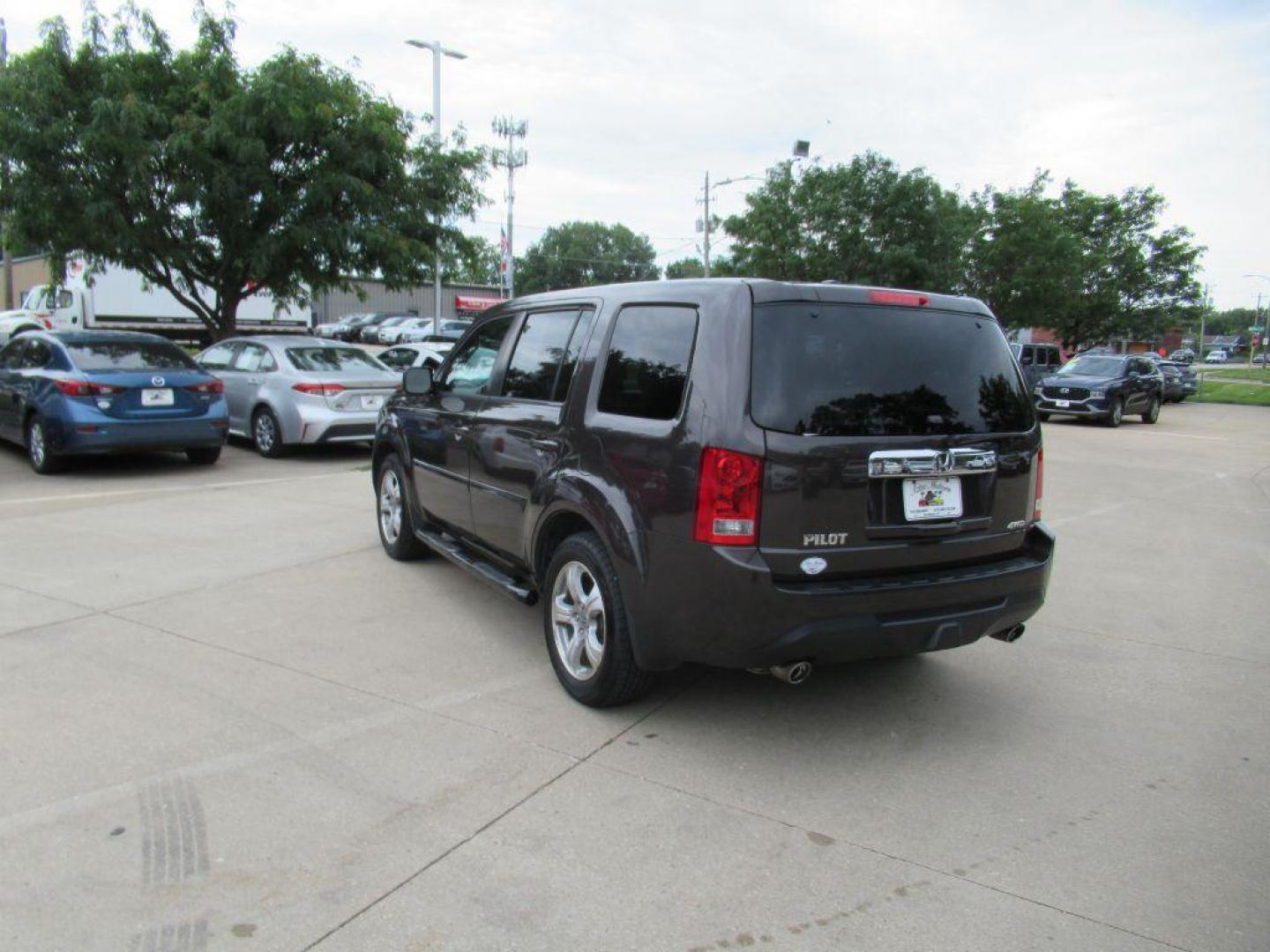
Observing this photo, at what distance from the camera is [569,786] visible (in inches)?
138

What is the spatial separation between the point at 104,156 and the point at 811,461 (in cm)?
1345

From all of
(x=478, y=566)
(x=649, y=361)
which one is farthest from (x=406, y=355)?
(x=649, y=361)

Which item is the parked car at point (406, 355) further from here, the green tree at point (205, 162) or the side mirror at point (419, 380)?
the side mirror at point (419, 380)

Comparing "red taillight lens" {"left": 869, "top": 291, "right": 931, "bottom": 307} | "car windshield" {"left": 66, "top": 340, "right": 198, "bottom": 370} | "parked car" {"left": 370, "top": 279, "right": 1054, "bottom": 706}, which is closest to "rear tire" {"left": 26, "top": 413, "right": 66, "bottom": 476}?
"car windshield" {"left": 66, "top": 340, "right": 198, "bottom": 370}

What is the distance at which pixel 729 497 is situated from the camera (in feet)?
11.4

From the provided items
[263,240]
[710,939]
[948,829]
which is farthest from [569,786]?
[263,240]

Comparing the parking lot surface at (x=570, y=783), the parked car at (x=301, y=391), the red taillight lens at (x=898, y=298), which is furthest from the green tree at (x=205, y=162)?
the red taillight lens at (x=898, y=298)

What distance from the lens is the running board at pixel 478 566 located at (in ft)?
15.6

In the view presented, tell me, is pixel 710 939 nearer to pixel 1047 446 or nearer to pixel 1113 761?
pixel 1113 761

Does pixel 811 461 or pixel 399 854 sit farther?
pixel 811 461

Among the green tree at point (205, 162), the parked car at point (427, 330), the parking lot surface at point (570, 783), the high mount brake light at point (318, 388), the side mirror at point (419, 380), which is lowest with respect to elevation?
the parking lot surface at point (570, 783)

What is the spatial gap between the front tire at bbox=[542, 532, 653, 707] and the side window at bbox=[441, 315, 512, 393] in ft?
4.88

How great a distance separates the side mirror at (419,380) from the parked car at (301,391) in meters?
5.34

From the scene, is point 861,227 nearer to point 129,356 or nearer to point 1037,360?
point 1037,360
